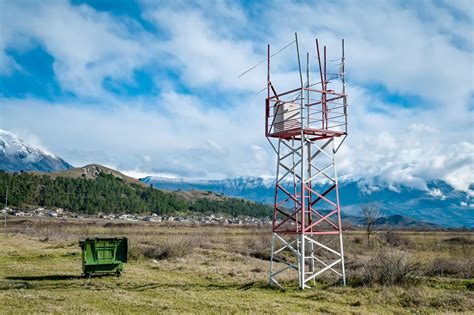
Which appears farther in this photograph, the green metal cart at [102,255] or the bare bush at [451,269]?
the bare bush at [451,269]

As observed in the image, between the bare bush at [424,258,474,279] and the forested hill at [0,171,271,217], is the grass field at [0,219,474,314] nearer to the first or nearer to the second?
the bare bush at [424,258,474,279]

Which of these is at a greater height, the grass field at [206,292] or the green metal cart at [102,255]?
the green metal cart at [102,255]

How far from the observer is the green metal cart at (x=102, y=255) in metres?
19.9

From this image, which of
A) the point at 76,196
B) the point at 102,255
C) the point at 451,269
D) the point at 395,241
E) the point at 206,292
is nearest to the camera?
the point at 206,292

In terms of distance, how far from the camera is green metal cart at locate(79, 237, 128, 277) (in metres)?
19.9

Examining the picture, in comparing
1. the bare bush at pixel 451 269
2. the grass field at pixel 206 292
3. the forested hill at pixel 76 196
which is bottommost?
the grass field at pixel 206 292

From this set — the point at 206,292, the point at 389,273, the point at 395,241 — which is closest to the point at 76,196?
the point at 395,241

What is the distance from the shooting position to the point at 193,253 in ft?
103

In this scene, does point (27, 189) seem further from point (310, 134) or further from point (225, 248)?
point (310, 134)

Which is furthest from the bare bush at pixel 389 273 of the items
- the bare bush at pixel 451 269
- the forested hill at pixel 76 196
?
the forested hill at pixel 76 196

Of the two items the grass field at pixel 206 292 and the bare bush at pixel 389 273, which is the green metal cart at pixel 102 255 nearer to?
the grass field at pixel 206 292

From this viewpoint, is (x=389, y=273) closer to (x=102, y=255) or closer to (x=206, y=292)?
(x=206, y=292)

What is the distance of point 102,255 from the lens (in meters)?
20.4

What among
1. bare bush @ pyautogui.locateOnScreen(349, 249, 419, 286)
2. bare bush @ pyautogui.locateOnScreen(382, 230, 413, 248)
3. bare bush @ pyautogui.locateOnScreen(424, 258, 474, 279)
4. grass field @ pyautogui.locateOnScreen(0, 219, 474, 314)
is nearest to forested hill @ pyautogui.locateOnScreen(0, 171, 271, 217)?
bare bush @ pyautogui.locateOnScreen(382, 230, 413, 248)
